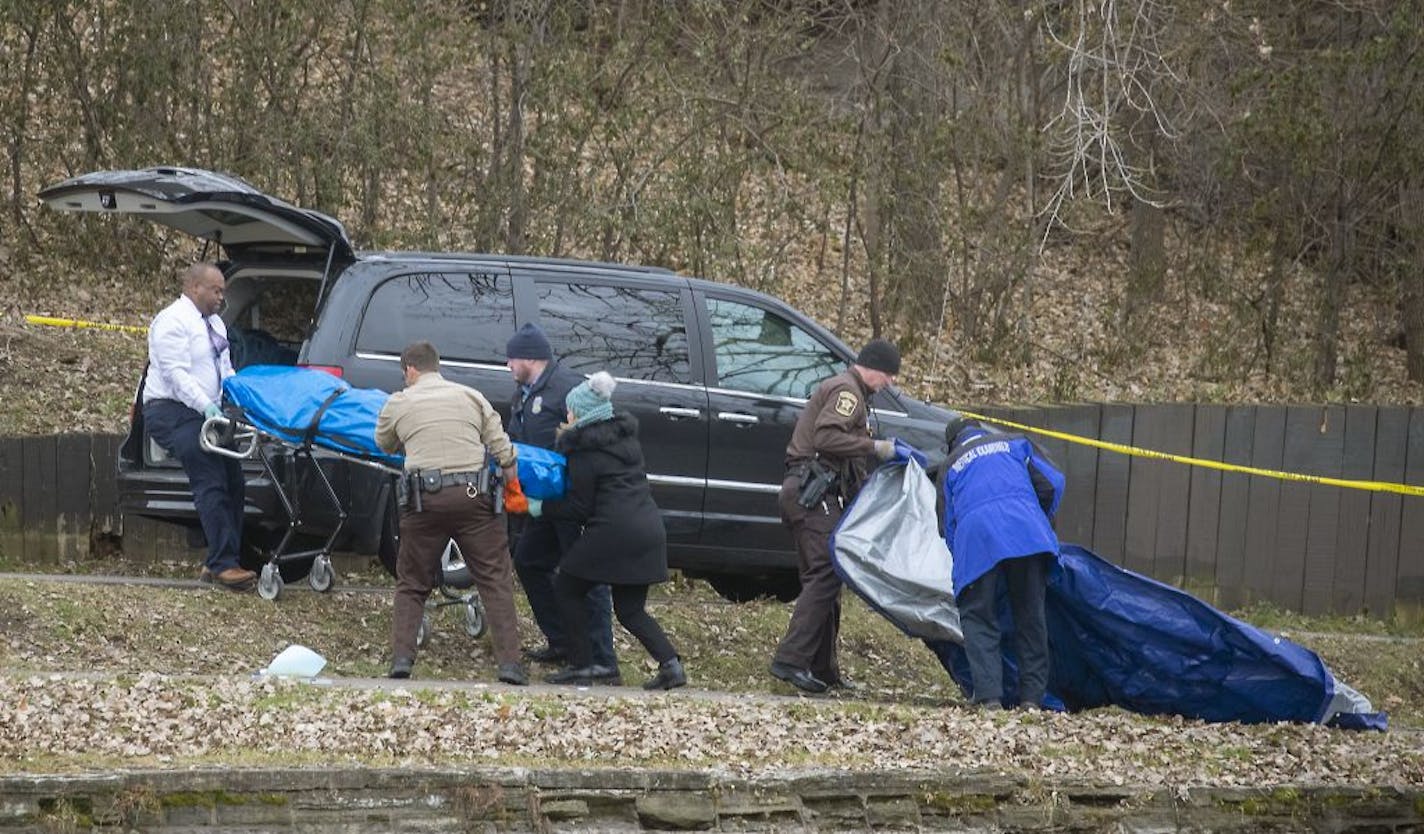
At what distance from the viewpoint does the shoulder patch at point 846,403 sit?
9922 mm

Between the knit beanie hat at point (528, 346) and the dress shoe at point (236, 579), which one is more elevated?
the knit beanie hat at point (528, 346)

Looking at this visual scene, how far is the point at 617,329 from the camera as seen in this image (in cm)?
1123

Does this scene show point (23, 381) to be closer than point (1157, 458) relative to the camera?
Yes

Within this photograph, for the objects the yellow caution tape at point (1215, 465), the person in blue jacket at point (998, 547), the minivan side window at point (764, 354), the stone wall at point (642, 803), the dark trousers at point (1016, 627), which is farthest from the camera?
the yellow caution tape at point (1215, 465)

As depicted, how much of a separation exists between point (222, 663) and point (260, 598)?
1.00m

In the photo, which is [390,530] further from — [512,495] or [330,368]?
[512,495]

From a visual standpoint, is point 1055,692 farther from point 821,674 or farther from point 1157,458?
point 1157,458

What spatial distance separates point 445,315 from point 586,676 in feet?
7.36

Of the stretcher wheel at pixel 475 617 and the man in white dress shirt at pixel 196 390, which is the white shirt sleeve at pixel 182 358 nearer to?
the man in white dress shirt at pixel 196 390

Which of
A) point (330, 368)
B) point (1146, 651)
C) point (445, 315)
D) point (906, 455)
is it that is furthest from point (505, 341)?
point (1146, 651)

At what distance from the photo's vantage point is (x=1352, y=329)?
70.7 ft

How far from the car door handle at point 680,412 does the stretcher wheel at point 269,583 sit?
2.34 m

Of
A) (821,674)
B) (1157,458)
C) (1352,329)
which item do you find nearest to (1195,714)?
(821,674)

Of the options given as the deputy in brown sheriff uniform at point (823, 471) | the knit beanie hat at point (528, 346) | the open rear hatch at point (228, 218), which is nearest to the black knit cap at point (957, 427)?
the deputy in brown sheriff uniform at point (823, 471)
